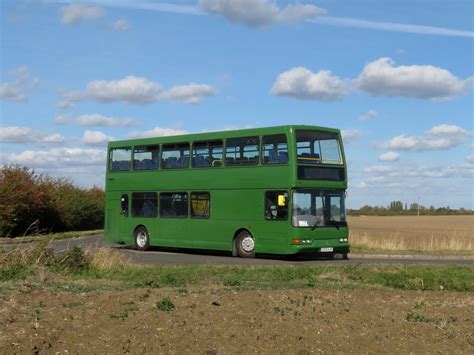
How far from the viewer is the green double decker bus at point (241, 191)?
20703 mm

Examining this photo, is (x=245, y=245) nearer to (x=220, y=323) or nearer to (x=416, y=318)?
(x=416, y=318)

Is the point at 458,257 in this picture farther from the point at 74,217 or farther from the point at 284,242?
the point at 74,217

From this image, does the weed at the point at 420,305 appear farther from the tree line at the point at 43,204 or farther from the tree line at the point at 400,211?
the tree line at the point at 400,211

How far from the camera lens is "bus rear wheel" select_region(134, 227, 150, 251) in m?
25.6

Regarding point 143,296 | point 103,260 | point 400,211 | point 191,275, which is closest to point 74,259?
point 103,260

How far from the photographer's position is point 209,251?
24844 millimetres

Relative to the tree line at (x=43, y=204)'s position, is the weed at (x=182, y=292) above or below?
below

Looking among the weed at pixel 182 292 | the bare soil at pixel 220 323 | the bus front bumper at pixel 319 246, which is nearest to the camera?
the bare soil at pixel 220 323

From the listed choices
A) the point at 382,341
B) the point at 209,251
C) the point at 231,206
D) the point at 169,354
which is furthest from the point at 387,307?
the point at 209,251

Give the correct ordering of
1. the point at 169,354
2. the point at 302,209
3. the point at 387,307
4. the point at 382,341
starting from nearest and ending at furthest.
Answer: the point at 169,354 → the point at 382,341 → the point at 387,307 → the point at 302,209

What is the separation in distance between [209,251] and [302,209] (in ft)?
17.4

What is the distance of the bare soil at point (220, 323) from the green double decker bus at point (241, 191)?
1094 cm

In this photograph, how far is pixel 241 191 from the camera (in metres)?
21.9

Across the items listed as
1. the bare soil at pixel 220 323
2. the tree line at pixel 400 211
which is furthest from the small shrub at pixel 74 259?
the tree line at pixel 400 211
